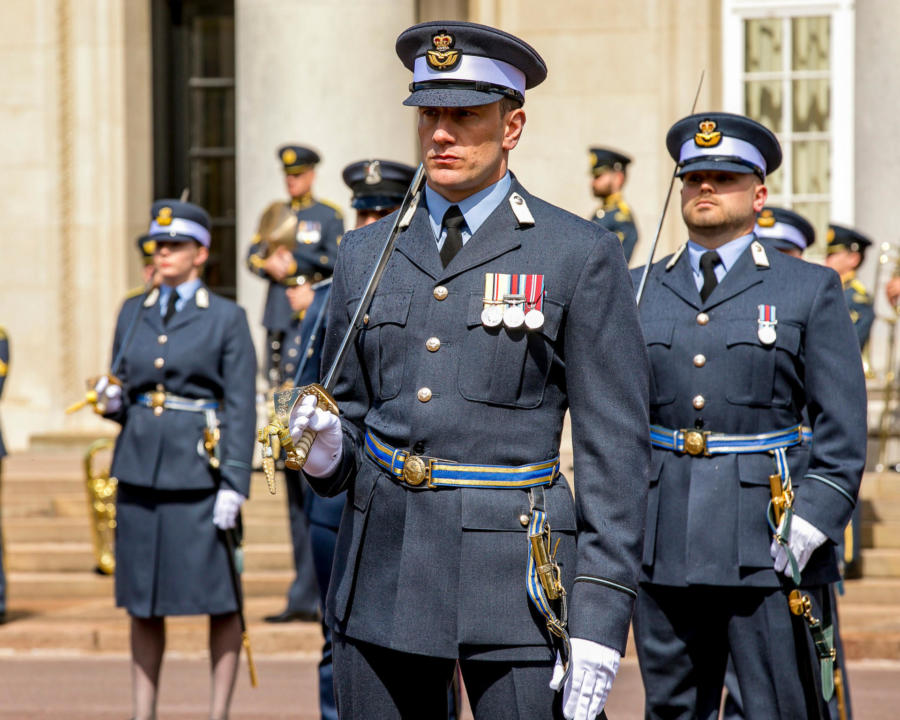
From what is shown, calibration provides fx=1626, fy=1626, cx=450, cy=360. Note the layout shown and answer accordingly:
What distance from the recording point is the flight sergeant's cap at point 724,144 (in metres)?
5.04

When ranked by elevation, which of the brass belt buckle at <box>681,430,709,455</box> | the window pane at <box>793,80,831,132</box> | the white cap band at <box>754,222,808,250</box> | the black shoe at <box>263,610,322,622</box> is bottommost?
the black shoe at <box>263,610,322,622</box>

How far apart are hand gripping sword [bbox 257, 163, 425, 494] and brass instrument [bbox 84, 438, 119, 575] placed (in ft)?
20.2

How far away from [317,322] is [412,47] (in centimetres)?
250

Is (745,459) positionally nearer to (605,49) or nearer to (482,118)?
(482,118)

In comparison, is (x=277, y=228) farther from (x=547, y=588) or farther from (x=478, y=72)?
(x=547, y=588)

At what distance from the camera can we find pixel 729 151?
505cm

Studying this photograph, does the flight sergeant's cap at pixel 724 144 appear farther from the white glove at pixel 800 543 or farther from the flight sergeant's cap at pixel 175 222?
the flight sergeant's cap at pixel 175 222

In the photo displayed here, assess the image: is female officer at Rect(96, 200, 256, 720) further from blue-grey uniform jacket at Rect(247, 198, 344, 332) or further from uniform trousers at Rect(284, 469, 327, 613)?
blue-grey uniform jacket at Rect(247, 198, 344, 332)

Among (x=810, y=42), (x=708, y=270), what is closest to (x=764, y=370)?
(x=708, y=270)

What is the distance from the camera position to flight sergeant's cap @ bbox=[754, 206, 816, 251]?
6.83m

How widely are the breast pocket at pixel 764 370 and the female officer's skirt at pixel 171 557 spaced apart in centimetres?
254

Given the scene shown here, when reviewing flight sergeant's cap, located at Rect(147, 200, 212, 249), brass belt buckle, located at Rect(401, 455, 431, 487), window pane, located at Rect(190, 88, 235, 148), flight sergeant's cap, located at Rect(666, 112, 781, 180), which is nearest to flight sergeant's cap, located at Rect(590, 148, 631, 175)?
window pane, located at Rect(190, 88, 235, 148)

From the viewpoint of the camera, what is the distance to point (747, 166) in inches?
199

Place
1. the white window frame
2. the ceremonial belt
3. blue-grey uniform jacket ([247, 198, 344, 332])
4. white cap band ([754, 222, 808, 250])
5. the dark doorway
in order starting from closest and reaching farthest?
the ceremonial belt < white cap band ([754, 222, 808, 250]) < blue-grey uniform jacket ([247, 198, 344, 332]) < the white window frame < the dark doorway
